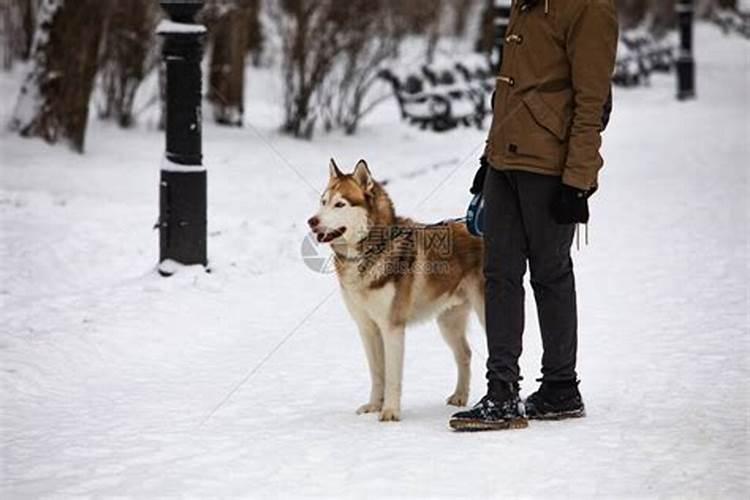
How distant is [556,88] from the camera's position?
14.8ft

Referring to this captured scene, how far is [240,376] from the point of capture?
5.78 meters

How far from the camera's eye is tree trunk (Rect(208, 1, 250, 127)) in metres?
14.8

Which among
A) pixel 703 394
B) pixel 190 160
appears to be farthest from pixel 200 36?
pixel 703 394

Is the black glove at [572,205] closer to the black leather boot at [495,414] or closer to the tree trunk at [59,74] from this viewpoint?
the black leather boot at [495,414]

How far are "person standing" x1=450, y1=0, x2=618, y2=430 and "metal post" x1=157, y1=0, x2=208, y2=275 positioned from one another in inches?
126

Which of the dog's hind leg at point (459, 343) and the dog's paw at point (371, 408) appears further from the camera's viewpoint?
the dog's hind leg at point (459, 343)

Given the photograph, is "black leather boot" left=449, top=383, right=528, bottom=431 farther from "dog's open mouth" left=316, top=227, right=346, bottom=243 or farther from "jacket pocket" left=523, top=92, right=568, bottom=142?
"jacket pocket" left=523, top=92, right=568, bottom=142

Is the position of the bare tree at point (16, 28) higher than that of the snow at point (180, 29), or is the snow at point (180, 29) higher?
the bare tree at point (16, 28)

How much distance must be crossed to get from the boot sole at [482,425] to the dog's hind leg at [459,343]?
58cm

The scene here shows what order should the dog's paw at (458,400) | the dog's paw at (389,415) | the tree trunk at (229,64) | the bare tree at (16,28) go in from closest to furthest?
the dog's paw at (389,415), the dog's paw at (458,400), the tree trunk at (229,64), the bare tree at (16,28)

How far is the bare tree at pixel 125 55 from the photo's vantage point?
544 inches

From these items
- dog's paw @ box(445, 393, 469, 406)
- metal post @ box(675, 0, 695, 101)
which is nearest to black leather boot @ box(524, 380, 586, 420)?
dog's paw @ box(445, 393, 469, 406)

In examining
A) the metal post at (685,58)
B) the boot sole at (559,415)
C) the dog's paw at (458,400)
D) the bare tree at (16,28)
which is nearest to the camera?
the boot sole at (559,415)

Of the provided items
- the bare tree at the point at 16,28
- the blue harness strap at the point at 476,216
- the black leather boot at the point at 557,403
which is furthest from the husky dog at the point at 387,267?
the bare tree at the point at 16,28
